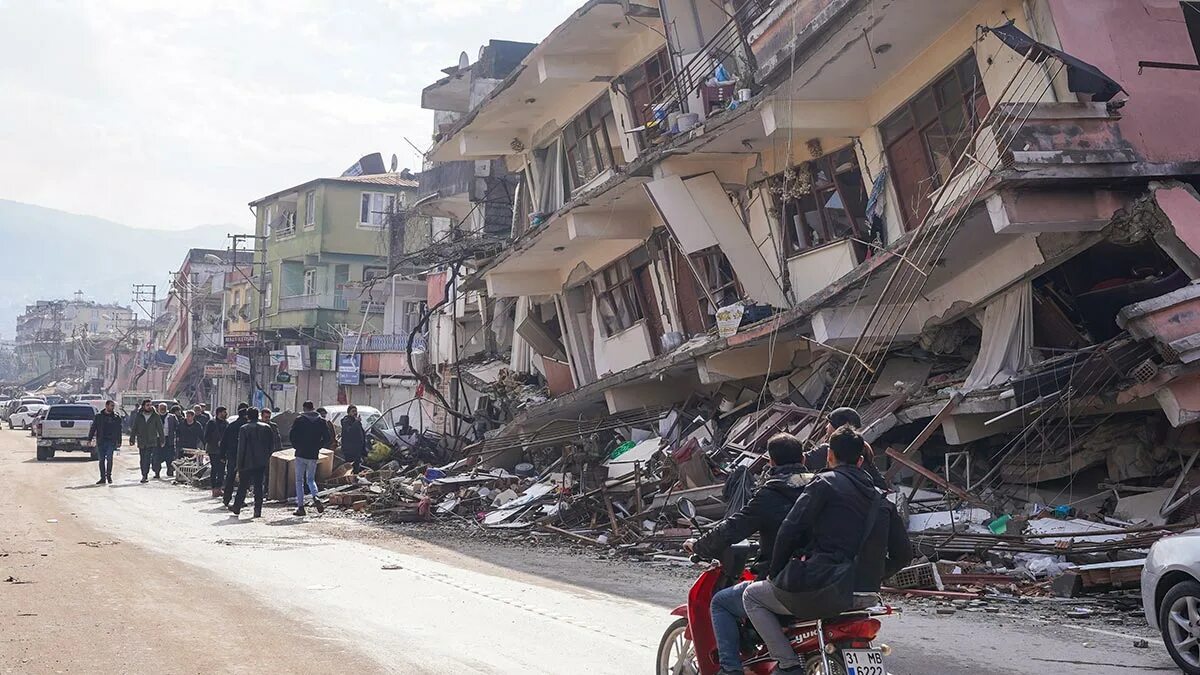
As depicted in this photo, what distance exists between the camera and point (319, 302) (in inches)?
2158

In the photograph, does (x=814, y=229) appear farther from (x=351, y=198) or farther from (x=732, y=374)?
(x=351, y=198)

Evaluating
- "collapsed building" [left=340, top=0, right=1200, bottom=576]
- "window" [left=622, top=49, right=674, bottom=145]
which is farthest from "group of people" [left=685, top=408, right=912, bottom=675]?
"window" [left=622, top=49, right=674, bottom=145]

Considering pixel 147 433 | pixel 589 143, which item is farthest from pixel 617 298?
pixel 147 433

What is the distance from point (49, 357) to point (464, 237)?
112 meters

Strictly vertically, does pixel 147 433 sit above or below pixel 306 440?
above

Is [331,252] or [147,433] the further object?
[331,252]

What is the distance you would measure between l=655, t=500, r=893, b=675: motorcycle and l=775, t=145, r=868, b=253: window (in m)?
11.7

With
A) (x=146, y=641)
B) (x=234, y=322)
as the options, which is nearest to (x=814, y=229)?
(x=146, y=641)

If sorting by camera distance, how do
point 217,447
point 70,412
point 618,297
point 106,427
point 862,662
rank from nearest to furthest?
point 862,662
point 217,447
point 106,427
point 618,297
point 70,412

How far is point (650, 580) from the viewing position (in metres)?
11.8

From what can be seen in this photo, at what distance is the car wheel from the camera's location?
6809 millimetres

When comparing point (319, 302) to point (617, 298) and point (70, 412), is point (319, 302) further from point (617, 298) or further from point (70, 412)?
point (617, 298)

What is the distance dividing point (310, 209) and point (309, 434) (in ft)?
128

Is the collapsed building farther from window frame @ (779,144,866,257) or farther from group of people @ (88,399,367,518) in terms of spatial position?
group of people @ (88,399,367,518)
